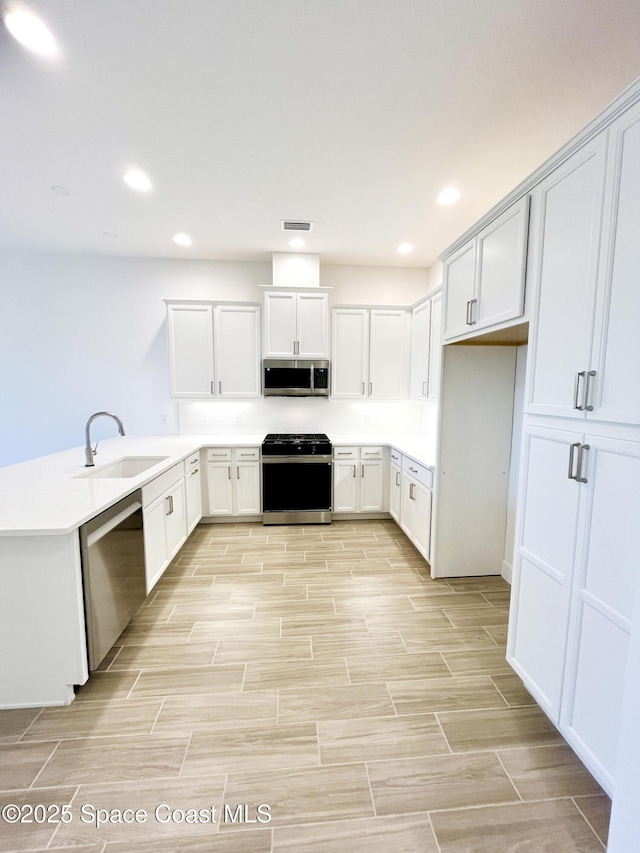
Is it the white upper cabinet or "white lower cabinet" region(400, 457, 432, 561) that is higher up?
the white upper cabinet

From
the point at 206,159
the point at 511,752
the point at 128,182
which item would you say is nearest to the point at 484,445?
the point at 511,752

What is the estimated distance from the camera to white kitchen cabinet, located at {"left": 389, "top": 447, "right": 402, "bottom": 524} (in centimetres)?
364

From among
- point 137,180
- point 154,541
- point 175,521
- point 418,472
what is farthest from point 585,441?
point 137,180

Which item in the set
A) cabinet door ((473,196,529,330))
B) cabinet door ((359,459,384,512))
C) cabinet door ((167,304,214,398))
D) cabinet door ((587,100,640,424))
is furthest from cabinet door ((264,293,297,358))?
cabinet door ((587,100,640,424))

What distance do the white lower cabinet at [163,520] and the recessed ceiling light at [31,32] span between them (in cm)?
217

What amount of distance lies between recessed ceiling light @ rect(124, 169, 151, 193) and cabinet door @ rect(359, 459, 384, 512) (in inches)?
121

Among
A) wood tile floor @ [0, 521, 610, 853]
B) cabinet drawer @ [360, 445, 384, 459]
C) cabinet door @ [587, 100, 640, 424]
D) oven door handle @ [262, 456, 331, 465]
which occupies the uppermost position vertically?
cabinet door @ [587, 100, 640, 424]

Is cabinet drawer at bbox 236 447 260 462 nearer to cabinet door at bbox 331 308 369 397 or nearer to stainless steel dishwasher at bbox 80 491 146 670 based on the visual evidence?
cabinet door at bbox 331 308 369 397

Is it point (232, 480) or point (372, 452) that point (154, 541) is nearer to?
point (232, 480)

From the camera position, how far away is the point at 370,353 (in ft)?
13.3

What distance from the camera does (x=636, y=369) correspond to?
1104mm

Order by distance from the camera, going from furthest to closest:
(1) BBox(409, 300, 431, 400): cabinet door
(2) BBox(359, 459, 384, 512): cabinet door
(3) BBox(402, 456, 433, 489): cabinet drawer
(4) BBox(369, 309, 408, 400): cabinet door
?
1. (4) BBox(369, 309, 408, 400): cabinet door
2. (2) BBox(359, 459, 384, 512): cabinet door
3. (1) BBox(409, 300, 431, 400): cabinet door
4. (3) BBox(402, 456, 433, 489): cabinet drawer

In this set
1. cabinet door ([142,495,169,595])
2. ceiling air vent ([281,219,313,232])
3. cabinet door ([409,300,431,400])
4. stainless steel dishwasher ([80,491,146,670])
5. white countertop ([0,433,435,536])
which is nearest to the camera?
white countertop ([0,433,435,536])

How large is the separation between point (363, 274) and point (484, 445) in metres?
2.67
